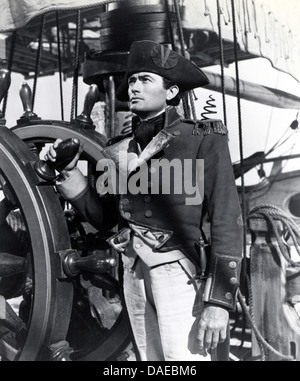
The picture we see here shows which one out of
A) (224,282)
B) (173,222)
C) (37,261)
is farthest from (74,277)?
(224,282)

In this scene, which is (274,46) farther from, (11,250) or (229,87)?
(11,250)

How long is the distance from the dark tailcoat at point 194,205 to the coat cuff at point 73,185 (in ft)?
0.47

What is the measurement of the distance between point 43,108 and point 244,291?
12.9ft

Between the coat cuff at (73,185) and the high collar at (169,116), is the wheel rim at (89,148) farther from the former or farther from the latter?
the high collar at (169,116)

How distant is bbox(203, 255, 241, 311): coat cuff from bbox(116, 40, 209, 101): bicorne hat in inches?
22.1

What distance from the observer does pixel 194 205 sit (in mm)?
1648

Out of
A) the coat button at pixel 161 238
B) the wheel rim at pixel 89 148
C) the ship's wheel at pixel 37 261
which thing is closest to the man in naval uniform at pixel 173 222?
the coat button at pixel 161 238

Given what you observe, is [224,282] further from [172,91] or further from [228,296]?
[172,91]

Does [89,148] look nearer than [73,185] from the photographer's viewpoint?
No

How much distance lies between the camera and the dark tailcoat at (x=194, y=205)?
5.14 feet

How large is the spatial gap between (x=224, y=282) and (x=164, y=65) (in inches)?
26.7

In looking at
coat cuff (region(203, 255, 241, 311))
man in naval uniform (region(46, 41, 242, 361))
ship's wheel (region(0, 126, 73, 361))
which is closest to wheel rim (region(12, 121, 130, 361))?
ship's wheel (region(0, 126, 73, 361))

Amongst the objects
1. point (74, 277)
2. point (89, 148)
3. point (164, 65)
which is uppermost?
point (164, 65)

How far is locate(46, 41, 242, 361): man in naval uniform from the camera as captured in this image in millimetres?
1572
